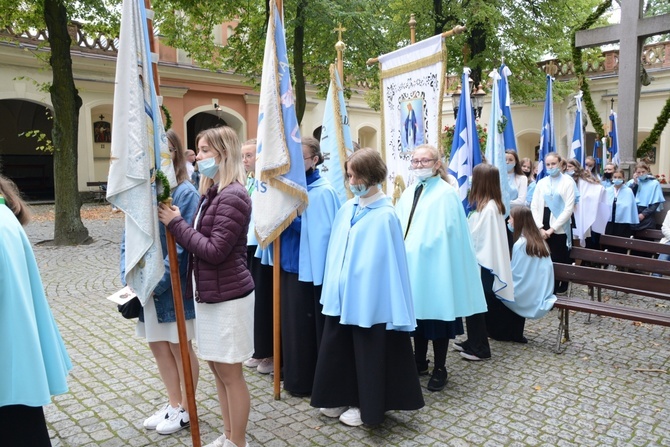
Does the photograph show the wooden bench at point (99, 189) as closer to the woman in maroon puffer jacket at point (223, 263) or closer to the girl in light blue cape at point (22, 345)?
the woman in maroon puffer jacket at point (223, 263)

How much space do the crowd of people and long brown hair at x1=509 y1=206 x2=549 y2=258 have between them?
0.53 m

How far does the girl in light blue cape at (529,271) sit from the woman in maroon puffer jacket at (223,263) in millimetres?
3286

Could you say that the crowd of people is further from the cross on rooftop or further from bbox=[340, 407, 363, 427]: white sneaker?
the cross on rooftop

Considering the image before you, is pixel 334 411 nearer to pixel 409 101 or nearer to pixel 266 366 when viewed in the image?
pixel 266 366

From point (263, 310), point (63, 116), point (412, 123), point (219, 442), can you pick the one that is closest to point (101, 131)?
point (63, 116)

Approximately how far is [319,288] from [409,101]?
8.46 feet

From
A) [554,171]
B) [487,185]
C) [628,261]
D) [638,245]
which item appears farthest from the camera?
[554,171]

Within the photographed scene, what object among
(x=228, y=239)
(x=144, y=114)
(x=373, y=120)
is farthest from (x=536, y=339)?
(x=373, y=120)

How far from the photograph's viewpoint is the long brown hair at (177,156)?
11.6ft

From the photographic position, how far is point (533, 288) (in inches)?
217

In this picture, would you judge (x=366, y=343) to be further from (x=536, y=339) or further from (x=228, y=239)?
(x=536, y=339)

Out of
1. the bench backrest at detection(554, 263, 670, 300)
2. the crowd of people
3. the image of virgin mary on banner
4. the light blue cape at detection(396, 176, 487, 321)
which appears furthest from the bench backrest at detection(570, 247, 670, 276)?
the light blue cape at detection(396, 176, 487, 321)

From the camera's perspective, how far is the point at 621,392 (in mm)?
4398

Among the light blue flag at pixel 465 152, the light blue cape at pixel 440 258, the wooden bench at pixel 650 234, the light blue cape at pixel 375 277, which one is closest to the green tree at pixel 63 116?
the light blue flag at pixel 465 152
